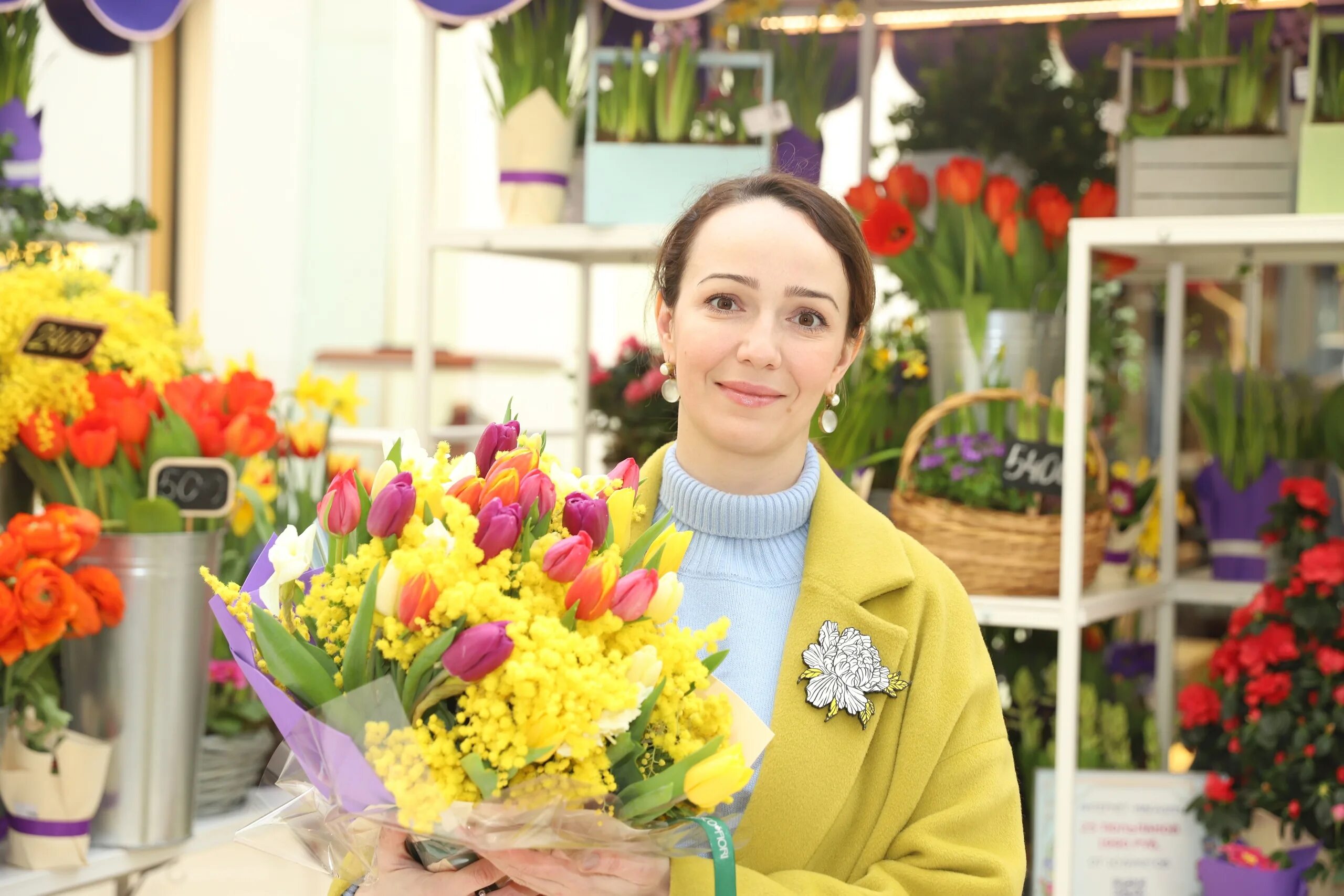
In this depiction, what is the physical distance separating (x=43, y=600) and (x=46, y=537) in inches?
3.4

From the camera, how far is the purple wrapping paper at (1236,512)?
2580mm

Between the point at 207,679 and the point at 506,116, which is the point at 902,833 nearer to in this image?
the point at 207,679

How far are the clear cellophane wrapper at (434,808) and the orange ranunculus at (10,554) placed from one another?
999 millimetres

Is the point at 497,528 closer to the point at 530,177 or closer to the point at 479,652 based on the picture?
the point at 479,652

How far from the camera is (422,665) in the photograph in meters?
0.95

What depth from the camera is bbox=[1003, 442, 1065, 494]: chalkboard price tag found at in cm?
229

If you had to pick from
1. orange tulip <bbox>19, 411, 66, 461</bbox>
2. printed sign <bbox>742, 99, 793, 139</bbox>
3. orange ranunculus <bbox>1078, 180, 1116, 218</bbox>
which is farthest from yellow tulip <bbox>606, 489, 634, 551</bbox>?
orange ranunculus <bbox>1078, 180, 1116, 218</bbox>

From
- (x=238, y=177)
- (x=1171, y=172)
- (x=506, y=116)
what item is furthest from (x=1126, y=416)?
(x=238, y=177)

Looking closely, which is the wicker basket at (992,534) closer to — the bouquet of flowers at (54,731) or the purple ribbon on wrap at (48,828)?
the bouquet of flowers at (54,731)

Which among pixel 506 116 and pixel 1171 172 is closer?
pixel 1171 172

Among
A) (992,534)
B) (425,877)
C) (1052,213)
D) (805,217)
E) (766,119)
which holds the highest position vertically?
(766,119)

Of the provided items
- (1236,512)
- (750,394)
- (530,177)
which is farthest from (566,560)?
(1236,512)

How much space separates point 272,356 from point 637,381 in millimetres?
3732

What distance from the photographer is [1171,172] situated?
2.33 metres
